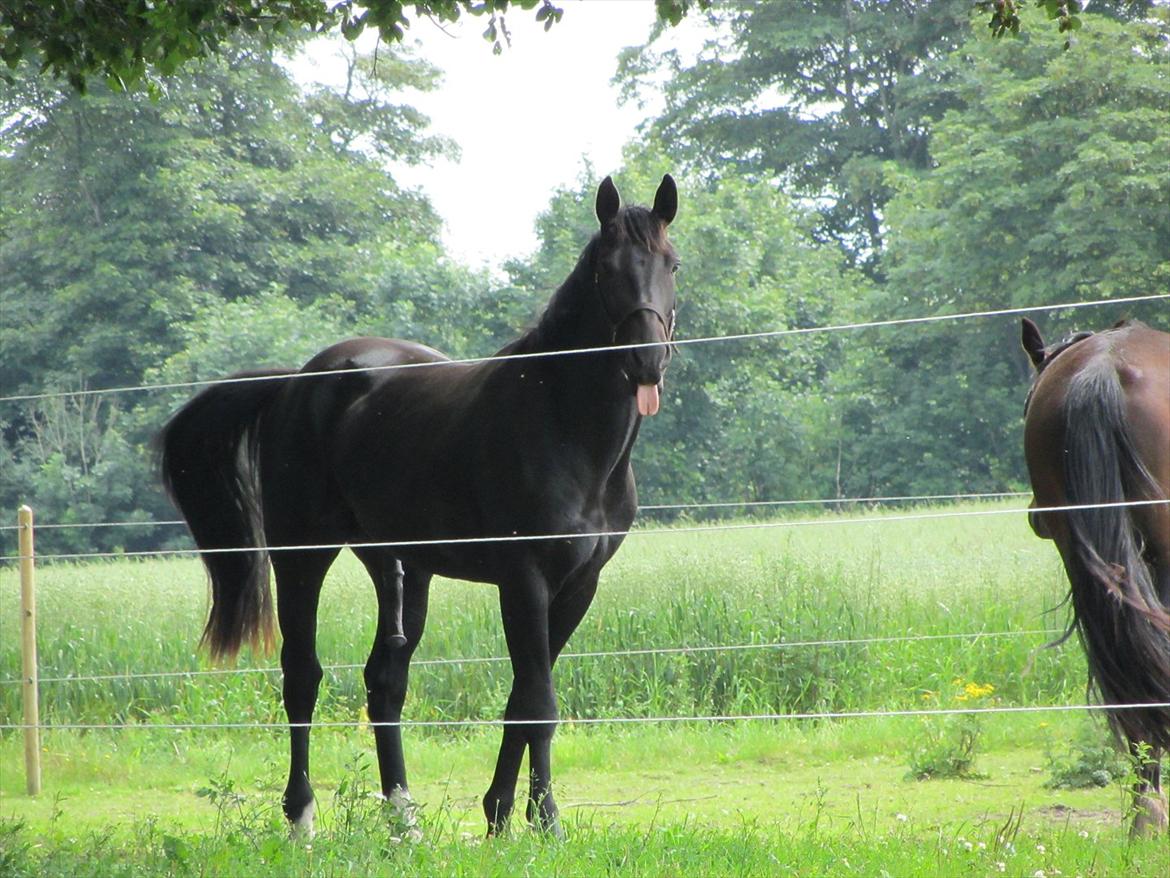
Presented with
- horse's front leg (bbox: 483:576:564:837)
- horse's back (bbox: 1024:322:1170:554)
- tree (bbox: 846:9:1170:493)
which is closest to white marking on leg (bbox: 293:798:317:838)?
horse's front leg (bbox: 483:576:564:837)

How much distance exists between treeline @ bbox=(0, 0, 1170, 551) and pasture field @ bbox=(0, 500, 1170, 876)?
25.0 feet

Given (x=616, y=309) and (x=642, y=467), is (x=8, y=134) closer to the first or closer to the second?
(x=642, y=467)

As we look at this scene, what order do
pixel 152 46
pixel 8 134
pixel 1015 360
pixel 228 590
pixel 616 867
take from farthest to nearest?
pixel 8 134, pixel 1015 360, pixel 228 590, pixel 152 46, pixel 616 867

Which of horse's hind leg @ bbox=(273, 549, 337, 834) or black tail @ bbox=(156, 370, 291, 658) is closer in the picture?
horse's hind leg @ bbox=(273, 549, 337, 834)

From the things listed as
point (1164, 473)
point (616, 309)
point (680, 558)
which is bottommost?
point (680, 558)

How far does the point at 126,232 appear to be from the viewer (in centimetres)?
2022

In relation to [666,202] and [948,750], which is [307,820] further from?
[948,750]


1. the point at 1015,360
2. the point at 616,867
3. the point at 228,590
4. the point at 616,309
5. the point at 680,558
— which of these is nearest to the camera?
the point at 616,867

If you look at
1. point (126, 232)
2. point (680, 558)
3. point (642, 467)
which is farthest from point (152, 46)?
point (126, 232)

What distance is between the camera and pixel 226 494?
18.1 feet

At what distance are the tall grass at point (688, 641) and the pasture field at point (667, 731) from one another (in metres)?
0.02

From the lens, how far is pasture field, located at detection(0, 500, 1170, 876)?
399 centimetres

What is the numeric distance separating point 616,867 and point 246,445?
2.66 meters

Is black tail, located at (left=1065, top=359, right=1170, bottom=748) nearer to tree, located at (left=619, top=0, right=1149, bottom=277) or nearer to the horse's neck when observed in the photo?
the horse's neck
